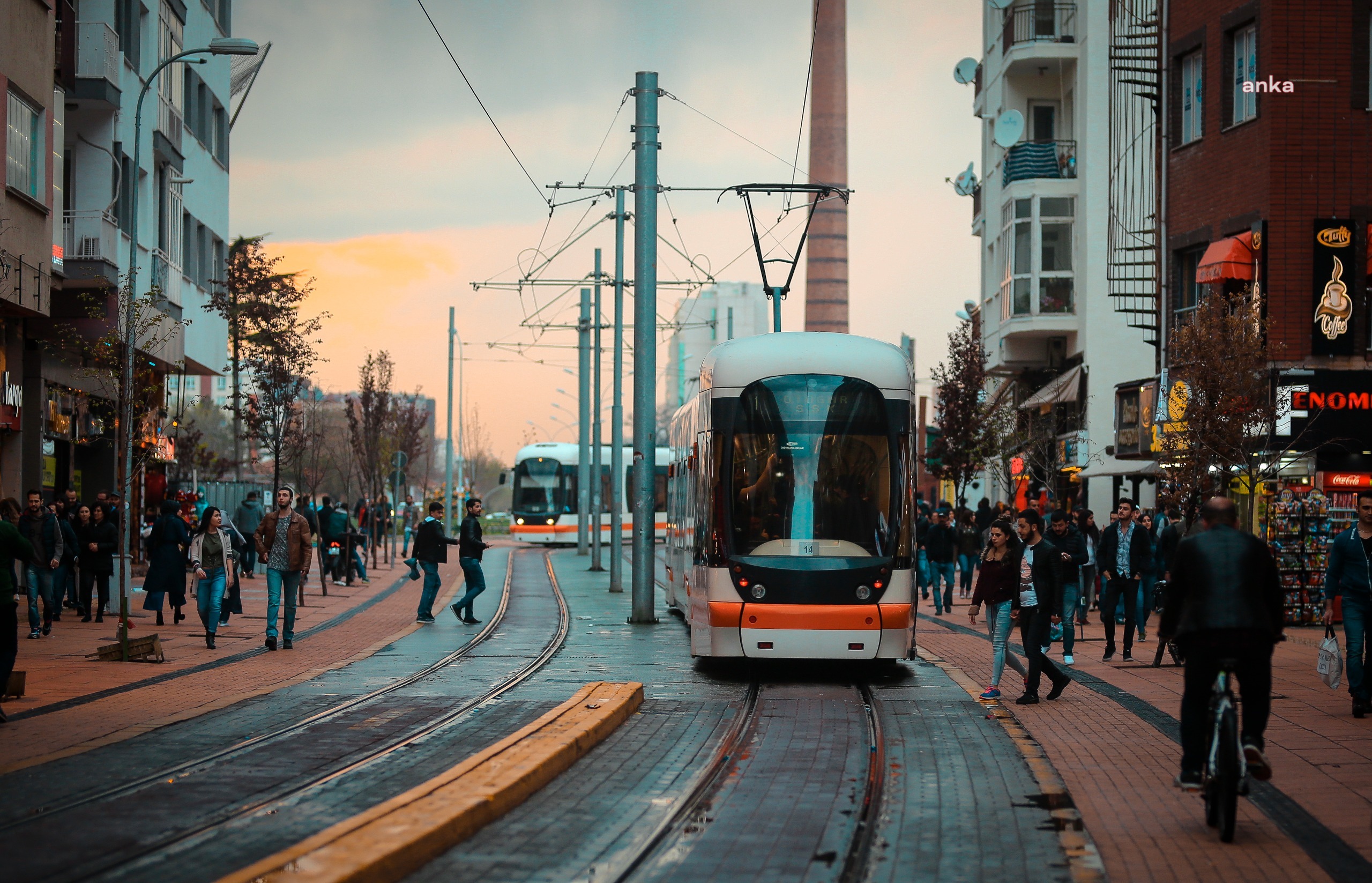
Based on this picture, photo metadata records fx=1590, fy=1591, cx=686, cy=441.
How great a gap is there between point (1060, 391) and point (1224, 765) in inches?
1246

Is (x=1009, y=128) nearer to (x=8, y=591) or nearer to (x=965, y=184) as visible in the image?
(x=965, y=184)

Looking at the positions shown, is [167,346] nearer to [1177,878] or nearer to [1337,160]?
[1337,160]

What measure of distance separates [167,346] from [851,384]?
700 inches

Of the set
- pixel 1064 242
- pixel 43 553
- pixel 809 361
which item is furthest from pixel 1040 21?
pixel 43 553

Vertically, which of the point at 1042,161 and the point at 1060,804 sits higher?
the point at 1042,161

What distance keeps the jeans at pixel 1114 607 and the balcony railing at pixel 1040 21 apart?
2400 centimetres

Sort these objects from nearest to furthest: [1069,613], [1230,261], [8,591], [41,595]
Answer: [8,591]
[1069,613]
[41,595]
[1230,261]

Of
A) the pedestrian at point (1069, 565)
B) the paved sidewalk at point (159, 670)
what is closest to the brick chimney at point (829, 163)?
the paved sidewalk at point (159, 670)

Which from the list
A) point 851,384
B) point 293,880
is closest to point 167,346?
point 851,384

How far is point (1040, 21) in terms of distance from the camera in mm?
39406

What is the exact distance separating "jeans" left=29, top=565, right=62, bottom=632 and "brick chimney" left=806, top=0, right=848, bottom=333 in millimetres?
43702

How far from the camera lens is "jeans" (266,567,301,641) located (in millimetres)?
17672

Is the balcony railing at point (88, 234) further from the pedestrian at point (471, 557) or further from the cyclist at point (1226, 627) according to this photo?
the cyclist at point (1226, 627)

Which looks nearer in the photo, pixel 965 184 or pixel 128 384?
pixel 128 384
